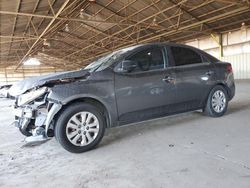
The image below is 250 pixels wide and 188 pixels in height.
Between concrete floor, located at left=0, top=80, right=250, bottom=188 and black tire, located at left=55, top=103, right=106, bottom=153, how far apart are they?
0.10m

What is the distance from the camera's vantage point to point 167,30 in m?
16.0

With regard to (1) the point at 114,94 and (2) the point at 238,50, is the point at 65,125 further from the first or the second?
(2) the point at 238,50

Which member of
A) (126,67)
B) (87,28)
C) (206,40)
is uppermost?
(87,28)

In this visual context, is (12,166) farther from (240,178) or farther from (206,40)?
(206,40)

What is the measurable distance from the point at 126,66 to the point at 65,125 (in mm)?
1218

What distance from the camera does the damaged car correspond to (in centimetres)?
335

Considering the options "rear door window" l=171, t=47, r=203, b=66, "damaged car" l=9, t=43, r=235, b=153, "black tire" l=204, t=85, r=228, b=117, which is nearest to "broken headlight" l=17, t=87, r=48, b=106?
"damaged car" l=9, t=43, r=235, b=153

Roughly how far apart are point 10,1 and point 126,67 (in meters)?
8.08

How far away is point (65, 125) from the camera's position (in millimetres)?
3307

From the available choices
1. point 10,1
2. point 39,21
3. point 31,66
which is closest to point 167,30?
point 39,21

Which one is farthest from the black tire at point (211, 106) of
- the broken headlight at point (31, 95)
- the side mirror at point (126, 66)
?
the broken headlight at point (31, 95)

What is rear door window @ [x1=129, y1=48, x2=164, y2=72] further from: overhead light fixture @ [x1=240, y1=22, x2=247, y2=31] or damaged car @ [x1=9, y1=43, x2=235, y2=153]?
overhead light fixture @ [x1=240, y1=22, x2=247, y2=31]

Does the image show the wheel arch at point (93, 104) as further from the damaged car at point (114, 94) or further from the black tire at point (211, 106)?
the black tire at point (211, 106)

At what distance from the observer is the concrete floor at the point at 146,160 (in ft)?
8.03
